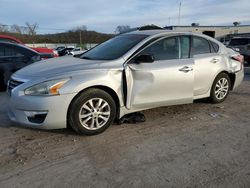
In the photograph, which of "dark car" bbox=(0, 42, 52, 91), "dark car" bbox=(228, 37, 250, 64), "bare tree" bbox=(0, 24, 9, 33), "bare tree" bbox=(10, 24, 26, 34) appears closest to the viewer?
"dark car" bbox=(0, 42, 52, 91)

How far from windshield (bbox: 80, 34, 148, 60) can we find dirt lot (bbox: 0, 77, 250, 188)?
1.21 m

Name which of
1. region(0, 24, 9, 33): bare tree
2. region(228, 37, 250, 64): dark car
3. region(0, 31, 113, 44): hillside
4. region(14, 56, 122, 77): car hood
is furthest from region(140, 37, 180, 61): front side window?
region(0, 31, 113, 44): hillside

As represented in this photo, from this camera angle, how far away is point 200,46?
17.0 ft

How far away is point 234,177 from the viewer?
2.87m

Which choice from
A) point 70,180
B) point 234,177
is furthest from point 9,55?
point 234,177

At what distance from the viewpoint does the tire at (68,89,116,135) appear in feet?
12.5

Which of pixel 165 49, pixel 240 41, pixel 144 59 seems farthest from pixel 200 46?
pixel 240 41

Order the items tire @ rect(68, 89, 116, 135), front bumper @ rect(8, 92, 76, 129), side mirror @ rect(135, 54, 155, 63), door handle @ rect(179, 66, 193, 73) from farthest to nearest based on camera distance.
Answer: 1. door handle @ rect(179, 66, 193, 73)
2. side mirror @ rect(135, 54, 155, 63)
3. tire @ rect(68, 89, 116, 135)
4. front bumper @ rect(8, 92, 76, 129)

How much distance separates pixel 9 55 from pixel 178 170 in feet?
18.7

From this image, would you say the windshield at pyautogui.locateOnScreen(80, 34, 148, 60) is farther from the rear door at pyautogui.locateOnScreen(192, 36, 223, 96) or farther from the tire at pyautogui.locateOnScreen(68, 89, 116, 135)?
the rear door at pyautogui.locateOnScreen(192, 36, 223, 96)

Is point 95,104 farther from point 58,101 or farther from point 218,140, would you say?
point 218,140

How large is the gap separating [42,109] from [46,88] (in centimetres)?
29

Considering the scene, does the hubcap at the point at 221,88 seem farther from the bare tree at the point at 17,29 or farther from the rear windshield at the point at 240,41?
the bare tree at the point at 17,29

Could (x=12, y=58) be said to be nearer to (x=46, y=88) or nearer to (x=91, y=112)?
(x=46, y=88)
